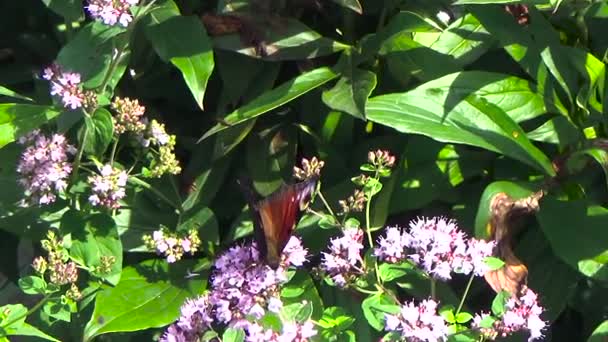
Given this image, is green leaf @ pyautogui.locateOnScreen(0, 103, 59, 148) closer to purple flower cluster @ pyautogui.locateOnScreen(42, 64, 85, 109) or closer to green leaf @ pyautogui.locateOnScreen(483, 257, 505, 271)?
purple flower cluster @ pyautogui.locateOnScreen(42, 64, 85, 109)

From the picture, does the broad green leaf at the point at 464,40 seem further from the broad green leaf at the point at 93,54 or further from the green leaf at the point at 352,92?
the broad green leaf at the point at 93,54

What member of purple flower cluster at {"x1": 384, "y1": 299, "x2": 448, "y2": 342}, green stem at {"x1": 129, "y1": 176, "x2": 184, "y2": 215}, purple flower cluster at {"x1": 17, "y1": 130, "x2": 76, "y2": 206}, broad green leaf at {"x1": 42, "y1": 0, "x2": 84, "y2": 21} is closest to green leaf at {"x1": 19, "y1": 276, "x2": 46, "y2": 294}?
purple flower cluster at {"x1": 17, "y1": 130, "x2": 76, "y2": 206}

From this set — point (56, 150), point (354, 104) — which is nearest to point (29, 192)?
point (56, 150)

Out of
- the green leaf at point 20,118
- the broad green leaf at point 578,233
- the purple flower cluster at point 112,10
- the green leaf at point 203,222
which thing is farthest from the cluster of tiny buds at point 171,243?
the broad green leaf at point 578,233

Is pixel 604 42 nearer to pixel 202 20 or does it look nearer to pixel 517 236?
pixel 517 236

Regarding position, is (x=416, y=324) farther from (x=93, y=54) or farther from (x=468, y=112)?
(x=93, y=54)

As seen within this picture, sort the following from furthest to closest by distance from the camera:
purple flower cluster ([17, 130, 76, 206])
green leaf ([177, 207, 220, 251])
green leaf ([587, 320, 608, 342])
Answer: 1. green leaf ([177, 207, 220, 251])
2. purple flower cluster ([17, 130, 76, 206])
3. green leaf ([587, 320, 608, 342])
